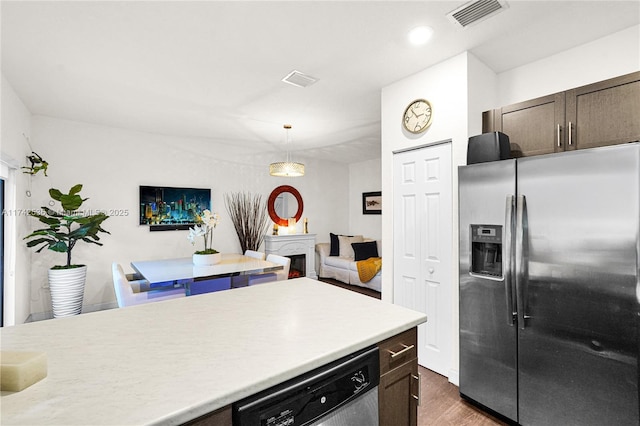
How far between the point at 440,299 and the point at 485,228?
2.58 feet

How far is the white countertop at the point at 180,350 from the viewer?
25.8 inches

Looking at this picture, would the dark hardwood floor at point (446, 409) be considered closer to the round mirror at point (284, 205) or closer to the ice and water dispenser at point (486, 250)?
the ice and water dispenser at point (486, 250)

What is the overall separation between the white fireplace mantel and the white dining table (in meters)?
1.74

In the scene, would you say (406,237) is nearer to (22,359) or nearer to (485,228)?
(485,228)

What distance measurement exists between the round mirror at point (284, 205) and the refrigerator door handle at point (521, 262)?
4409mm

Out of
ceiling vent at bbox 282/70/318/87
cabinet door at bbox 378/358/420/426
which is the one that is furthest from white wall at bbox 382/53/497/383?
cabinet door at bbox 378/358/420/426

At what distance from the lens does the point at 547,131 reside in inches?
81.1

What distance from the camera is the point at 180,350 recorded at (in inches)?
36.1

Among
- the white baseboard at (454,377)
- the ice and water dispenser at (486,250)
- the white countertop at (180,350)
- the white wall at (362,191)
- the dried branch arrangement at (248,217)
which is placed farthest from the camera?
the white wall at (362,191)

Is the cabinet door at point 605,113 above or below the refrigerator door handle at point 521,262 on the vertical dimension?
above

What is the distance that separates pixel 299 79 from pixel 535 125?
193 cm

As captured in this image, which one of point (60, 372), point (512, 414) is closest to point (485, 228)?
point (512, 414)

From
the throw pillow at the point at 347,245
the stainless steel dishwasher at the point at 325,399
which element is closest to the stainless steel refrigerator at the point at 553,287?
the stainless steel dishwasher at the point at 325,399

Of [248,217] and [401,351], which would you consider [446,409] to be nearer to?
[401,351]
